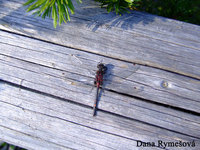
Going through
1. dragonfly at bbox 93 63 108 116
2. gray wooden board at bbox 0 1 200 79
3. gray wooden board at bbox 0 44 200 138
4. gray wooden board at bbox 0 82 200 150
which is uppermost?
gray wooden board at bbox 0 1 200 79

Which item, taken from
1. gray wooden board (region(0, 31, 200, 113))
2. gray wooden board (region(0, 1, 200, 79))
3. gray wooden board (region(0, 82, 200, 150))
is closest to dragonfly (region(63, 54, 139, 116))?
gray wooden board (region(0, 31, 200, 113))

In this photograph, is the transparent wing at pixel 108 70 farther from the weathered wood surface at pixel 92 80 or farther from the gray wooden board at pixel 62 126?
the gray wooden board at pixel 62 126

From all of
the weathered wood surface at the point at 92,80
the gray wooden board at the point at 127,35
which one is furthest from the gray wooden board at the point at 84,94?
the gray wooden board at the point at 127,35

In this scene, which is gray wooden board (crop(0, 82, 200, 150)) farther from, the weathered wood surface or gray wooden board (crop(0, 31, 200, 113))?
gray wooden board (crop(0, 31, 200, 113))

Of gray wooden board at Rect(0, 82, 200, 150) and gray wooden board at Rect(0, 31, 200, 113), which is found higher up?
gray wooden board at Rect(0, 31, 200, 113)

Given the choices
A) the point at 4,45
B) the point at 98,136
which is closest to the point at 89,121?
the point at 98,136
